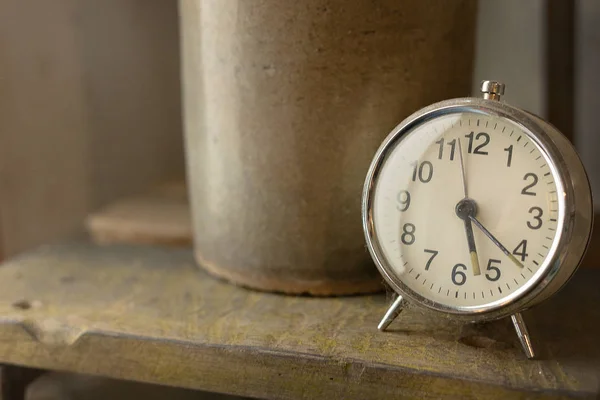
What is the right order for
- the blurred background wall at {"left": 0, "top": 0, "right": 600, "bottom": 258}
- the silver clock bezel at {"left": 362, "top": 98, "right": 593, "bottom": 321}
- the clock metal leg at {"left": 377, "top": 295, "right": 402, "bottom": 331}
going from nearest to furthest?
the silver clock bezel at {"left": 362, "top": 98, "right": 593, "bottom": 321}
the clock metal leg at {"left": 377, "top": 295, "right": 402, "bottom": 331}
the blurred background wall at {"left": 0, "top": 0, "right": 600, "bottom": 258}

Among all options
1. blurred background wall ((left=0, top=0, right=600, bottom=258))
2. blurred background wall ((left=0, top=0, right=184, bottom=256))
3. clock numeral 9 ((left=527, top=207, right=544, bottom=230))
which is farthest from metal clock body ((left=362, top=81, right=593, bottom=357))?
blurred background wall ((left=0, top=0, right=184, bottom=256))

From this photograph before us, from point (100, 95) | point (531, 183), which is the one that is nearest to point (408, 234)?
point (531, 183)

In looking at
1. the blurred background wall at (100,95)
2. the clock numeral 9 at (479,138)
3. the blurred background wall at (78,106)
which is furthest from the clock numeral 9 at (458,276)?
the blurred background wall at (78,106)

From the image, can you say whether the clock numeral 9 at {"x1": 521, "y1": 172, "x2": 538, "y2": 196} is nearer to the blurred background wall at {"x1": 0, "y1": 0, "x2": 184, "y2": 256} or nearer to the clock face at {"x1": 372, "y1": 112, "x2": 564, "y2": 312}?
the clock face at {"x1": 372, "y1": 112, "x2": 564, "y2": 312}

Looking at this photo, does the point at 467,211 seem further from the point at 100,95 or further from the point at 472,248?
the point at 100,95

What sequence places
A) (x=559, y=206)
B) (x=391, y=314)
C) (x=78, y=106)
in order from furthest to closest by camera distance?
1. (x=78, y=106)
2. (x=391, y=314)
3. (x=559, y=206)

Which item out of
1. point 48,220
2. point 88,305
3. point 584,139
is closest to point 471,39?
point 584,139

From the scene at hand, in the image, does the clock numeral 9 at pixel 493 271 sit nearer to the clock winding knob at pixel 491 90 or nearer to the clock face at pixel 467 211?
the clock face at pixel 467 211
